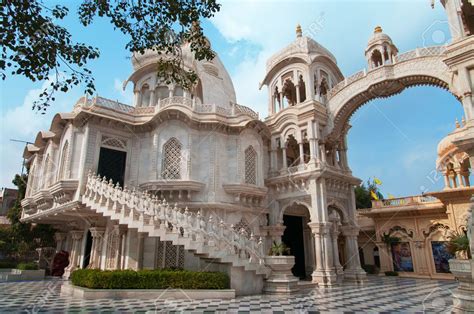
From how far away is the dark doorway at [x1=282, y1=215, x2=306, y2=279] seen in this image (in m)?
19.4

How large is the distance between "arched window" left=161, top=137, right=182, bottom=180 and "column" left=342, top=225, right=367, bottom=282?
9.63m

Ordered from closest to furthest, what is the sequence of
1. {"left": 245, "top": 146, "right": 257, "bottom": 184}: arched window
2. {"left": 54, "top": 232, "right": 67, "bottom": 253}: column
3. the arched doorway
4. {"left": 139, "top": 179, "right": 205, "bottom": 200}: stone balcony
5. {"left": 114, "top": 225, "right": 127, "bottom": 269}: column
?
{"left": 114, "top": 225, "right": 127, "bottom": 269}: column → {"left": 139, "top": 179, "right": 205, "bottom": 200}: stone balcony → {"left": 245, "top": 146, "right": 257, "bottom": 184}: arched window → the arched doorway → {"left": 54, "top": 232, "right": 67, "bottom": 253}: column

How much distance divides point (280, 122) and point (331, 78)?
4543mm

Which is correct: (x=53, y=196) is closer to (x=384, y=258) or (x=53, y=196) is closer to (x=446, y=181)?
(x=384, y=258)

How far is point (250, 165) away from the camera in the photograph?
57.0ft

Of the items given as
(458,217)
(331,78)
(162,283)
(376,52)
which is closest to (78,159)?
(162,283)

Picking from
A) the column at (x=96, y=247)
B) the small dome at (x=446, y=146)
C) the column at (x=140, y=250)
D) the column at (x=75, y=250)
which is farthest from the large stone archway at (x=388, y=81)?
the column at (x=75, y=250)

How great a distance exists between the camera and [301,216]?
20.4m

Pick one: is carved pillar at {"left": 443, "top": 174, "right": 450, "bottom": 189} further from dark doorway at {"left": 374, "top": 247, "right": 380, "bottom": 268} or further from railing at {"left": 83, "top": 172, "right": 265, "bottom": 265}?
railing at {"left": 83, "top": 172, "right": 265, "bottom": 265}

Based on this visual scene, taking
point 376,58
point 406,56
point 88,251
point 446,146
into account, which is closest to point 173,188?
point 88,251

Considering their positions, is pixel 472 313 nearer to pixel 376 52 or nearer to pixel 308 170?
pixel 308 170

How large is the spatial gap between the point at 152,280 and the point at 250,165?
26.1 feet

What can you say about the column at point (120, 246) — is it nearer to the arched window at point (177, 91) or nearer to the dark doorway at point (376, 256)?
the arched window at point (177, 91)

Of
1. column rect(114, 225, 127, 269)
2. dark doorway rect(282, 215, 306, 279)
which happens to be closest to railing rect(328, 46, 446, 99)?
dark doorway rect(282, 215, 306, 279)
